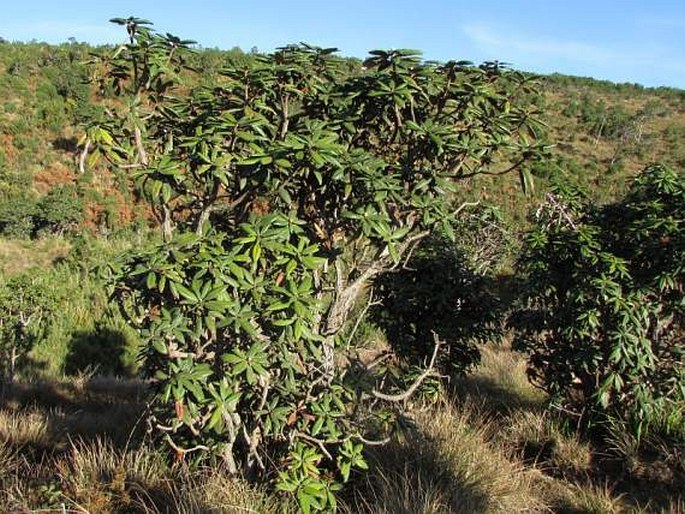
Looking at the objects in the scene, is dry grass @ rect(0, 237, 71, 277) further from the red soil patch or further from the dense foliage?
the dense foliage

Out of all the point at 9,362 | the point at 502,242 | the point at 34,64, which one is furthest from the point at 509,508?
the point at 34,64

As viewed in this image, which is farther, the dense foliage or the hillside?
the dense foliage

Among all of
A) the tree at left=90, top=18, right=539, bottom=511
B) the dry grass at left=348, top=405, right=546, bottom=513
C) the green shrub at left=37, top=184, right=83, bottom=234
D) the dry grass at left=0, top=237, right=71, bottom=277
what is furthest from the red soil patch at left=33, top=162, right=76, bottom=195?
the dry grass at left=348, top=405, right=546, bottom=513

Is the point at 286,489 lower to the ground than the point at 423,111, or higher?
lower

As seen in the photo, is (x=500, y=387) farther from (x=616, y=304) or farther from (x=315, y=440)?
(x=315, y=440)

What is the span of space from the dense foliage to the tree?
1.59m

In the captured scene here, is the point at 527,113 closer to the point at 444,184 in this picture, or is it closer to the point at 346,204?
the point at 444,184

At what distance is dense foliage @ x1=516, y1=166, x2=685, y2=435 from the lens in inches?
183

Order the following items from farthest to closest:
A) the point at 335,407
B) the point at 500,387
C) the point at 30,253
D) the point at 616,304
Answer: the point at 30,253
the point at 500,387
the point at 616,304
the point at 335,407

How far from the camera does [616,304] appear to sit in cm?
457

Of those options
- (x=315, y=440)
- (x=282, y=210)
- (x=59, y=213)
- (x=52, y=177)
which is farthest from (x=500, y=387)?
(x=52, y=177)

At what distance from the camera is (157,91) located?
152 inches

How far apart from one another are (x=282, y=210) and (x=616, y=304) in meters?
2.60

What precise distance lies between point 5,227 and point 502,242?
1396cm
